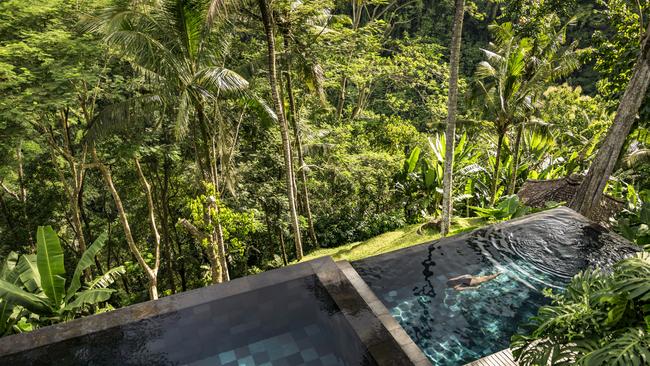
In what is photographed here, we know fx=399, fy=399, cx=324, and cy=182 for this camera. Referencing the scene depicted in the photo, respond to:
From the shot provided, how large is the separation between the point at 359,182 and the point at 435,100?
5.07 metres

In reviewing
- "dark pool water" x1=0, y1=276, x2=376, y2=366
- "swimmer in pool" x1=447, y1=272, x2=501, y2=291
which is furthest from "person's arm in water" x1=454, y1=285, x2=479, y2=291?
"dark pool water" x1=0, y1=276, x2=376, y2=366

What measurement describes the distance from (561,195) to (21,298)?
29.9 ft

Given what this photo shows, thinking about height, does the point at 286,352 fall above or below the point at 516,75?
below

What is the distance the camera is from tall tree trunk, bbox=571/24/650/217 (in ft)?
20.1

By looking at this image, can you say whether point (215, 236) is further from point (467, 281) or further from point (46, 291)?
point (467, 281)

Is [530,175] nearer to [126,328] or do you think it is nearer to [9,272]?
[126,328]

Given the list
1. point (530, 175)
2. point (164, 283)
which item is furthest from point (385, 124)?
point (164, 283)

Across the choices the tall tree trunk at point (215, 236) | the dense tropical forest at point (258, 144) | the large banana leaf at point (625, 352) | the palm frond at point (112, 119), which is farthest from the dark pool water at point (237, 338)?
the palm frond at point (112, 119)

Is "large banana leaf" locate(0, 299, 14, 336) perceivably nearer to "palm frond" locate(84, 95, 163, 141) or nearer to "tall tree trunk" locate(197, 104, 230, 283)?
"tall tree trunk" locate(197, 104, 230, 283)

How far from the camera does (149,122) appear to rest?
9039 mm

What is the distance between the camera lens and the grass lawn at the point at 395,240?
8.85m

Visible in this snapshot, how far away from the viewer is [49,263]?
4.86 meters

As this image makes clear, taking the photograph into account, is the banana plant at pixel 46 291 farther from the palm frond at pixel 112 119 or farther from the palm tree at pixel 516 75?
the palm tree at pixel 516 75

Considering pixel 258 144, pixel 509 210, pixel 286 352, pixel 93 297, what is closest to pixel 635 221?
pixel 509 210
